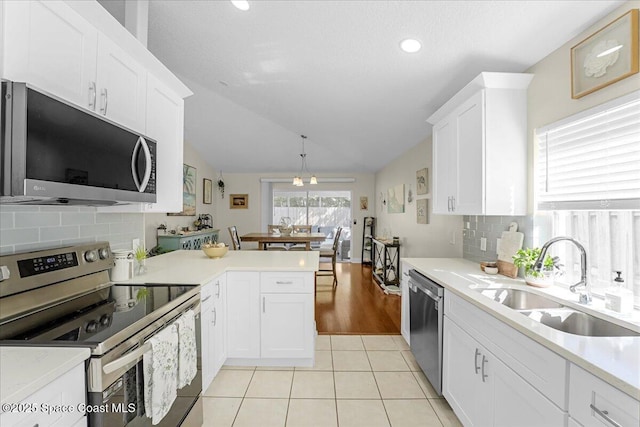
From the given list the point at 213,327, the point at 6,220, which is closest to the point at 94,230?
the point at 6,220

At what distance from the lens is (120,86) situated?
5.56 ft

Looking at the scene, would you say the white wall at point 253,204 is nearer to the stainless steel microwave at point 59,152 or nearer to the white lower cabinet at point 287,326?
the white lower cabinet at point 287,326

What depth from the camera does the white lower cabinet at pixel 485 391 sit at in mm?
1156

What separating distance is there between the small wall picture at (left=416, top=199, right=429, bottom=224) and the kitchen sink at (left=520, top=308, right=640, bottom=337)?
2454 millimetres

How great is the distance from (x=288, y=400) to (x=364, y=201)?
6.05 m

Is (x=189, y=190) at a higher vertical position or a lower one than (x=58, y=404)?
higher

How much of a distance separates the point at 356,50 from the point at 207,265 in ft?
6.77

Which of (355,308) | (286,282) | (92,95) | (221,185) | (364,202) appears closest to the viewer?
(92,95)

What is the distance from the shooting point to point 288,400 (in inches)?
83.3

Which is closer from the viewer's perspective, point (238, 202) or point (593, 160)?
point (593, 160)

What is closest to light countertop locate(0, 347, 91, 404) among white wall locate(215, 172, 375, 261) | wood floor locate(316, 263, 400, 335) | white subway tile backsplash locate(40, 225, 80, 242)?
white subway tile backsplash locate(40, 225, 80, 242)

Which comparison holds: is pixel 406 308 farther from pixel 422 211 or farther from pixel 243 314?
pixel 422 211

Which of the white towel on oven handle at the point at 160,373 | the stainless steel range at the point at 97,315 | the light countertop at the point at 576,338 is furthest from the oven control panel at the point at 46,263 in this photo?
the light countertop at the point at 576,338

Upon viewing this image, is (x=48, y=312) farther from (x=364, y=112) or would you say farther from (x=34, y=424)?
(x=364, y=112)
